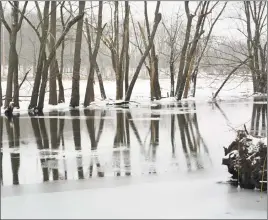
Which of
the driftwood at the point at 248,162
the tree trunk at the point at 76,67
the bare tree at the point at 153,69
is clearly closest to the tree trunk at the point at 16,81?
the tree trunk at the point at 76,67

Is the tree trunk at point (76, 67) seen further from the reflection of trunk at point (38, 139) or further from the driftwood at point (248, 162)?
the driftwood at point (248, 162)

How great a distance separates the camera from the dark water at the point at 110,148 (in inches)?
277

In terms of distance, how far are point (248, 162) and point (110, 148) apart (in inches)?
158

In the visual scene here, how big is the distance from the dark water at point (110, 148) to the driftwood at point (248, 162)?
505 millimetres

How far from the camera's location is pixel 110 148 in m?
9.27

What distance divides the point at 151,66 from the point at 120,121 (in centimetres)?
1381

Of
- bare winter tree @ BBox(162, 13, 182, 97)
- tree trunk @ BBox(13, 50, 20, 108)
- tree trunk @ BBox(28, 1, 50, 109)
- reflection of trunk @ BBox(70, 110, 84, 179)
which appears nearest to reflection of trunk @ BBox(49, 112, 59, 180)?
reflection of trunk @ BBox(70, 110, 84, 179)

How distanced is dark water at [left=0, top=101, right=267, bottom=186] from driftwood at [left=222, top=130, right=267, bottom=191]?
505 millimetres

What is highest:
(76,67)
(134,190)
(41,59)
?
(41,59)

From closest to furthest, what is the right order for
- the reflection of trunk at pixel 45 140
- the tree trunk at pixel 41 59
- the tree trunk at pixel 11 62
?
1. the reflection of trunk at pixel 45 140
2. the tree trunk at pixel 41 59
3. the tree trunk at pixel 11 62

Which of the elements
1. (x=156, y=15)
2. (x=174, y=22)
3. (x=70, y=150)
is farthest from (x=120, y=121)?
(x=174, y=22)

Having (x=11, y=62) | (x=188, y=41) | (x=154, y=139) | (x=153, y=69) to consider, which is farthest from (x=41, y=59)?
(x=188, y=41)

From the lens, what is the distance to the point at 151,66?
28.1 m

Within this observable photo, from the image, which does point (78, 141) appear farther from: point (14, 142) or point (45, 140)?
A: point (14, 142)
